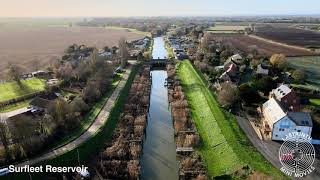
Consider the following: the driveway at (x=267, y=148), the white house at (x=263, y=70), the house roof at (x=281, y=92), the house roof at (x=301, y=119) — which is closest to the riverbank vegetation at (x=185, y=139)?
the driveway at (x=267, y=148)

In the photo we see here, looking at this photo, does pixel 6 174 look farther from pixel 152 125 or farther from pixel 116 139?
pixel 152 125

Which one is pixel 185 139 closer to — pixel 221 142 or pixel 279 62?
pixel 221 142

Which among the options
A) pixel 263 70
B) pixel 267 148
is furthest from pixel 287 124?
pixel 263 70

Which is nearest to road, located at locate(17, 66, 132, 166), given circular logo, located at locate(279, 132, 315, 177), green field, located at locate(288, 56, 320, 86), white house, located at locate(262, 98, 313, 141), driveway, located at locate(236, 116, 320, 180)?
driveway, located at locate(236, 116, 320, 180)

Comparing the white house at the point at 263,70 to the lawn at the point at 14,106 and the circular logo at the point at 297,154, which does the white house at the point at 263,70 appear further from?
the lawn at the point at 14,106

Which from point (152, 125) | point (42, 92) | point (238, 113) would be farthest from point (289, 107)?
point (42, 92)

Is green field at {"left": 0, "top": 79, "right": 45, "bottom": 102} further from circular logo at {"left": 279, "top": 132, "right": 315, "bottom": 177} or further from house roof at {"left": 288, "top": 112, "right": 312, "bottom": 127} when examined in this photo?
house roof at {"left": 288, "top": 112, "right": 312, "bottom": 127}

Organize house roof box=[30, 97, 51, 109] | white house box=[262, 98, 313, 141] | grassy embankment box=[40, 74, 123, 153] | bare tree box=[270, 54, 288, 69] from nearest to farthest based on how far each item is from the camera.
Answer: grassy embankment box=[40, 74, 123, 153], white house box=[262, 98, 313, 141], house roof box=[30, 97, 51, 109], bare tree box=[270, 54, 288, 69]
